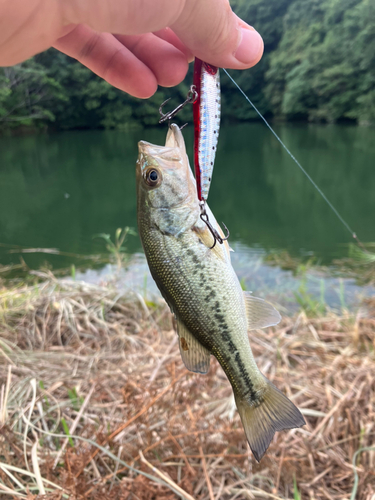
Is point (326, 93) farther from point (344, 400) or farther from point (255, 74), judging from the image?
point (344, 400)

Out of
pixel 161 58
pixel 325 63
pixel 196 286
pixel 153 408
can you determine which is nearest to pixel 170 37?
pixel 161 58

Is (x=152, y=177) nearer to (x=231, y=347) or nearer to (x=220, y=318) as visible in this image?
(x=220, y=318)

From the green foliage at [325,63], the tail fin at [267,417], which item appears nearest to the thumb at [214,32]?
the tail fin at [267,417]

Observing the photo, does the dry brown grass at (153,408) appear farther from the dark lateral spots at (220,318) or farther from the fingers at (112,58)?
the fingers at (112,58)

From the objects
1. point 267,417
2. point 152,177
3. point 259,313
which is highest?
point 152,177

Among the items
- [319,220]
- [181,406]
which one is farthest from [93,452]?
[319,220]
